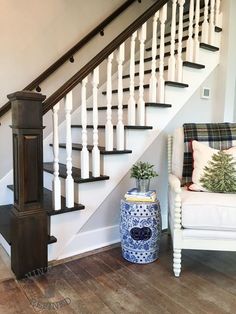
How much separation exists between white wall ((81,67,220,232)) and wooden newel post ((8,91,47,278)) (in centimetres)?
44

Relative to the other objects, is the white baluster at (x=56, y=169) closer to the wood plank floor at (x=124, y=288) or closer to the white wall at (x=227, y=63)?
the wood plank floor at (x=124, y=288)

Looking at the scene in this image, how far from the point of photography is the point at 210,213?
1.79 m

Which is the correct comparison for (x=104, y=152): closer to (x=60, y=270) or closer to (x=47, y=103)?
(x=47, y=103)

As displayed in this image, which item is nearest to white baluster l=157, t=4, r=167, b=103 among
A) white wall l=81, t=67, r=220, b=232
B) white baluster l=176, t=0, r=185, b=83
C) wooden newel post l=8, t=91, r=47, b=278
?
white baluster l=176, t=0, r=185, b=83

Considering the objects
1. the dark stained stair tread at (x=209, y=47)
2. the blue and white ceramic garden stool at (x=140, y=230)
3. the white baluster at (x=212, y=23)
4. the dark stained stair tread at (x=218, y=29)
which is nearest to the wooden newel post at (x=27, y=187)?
the blue and white ceramic garden stool at (x=140, y=230)

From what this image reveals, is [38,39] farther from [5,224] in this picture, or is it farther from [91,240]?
[91,240]

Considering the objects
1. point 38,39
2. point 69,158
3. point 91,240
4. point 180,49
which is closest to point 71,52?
point 38,39

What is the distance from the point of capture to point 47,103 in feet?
6.12

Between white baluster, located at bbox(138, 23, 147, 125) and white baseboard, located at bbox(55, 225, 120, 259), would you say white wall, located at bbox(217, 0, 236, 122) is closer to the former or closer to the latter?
white baluster, located at bbox(138, 23, 147, 125)

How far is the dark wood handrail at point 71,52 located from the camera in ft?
8.95

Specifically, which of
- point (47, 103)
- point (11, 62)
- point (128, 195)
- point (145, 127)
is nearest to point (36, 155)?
point (47, 103)

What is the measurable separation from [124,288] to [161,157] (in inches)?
49.5

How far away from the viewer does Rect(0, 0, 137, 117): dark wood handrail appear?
273cm

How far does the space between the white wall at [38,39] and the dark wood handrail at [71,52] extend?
0.19 feet
